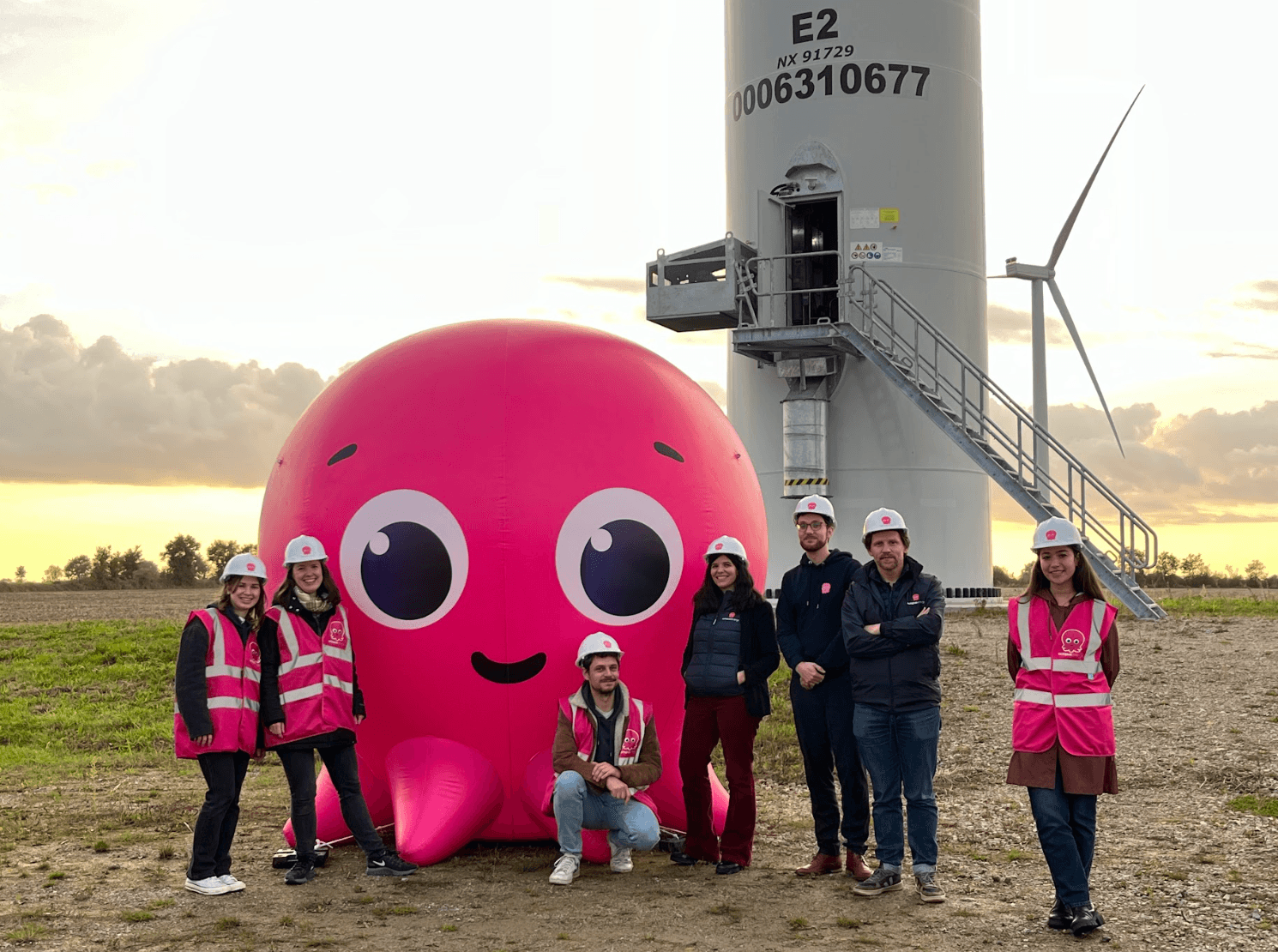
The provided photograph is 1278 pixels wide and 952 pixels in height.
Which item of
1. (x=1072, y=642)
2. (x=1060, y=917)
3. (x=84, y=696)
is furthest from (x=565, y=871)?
(x=84, y=696)

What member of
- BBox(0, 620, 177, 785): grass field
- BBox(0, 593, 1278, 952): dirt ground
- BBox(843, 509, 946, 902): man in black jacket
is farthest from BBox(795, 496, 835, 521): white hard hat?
BBox(0, 620, 177, 785): grass field

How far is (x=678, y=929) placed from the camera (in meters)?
6.28

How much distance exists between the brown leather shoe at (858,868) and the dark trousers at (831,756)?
3 cm

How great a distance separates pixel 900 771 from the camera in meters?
6.82

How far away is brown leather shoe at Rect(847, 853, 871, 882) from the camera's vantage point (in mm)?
7164

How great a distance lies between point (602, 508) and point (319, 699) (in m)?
1.98

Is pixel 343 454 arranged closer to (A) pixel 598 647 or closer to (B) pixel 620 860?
(A) pixel 598 647

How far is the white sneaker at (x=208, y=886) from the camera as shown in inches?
281

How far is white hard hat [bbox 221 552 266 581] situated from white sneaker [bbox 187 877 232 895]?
1.78 metres

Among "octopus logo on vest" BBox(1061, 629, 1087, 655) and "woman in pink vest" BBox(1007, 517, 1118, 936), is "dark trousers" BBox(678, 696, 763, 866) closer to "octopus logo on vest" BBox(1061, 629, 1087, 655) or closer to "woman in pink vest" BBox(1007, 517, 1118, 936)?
"woman in pink vest" BBox(1007, 517, 1118, 936)

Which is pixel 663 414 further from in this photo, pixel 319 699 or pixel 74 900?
pixel 74 900

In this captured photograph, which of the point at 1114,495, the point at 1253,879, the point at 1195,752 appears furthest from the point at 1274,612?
the point at 1253,879

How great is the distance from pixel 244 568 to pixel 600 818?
2.55 m

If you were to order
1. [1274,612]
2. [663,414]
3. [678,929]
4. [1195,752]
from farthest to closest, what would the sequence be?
[1274,612]
[1195,752]
[663,414]
[678,929]
